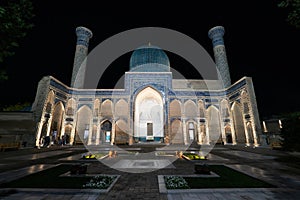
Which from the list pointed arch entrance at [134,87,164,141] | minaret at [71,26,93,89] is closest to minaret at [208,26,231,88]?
pointed arch entrance at [134,87,164,141]

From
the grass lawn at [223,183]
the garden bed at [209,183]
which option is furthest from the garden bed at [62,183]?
the grass lawn at [223,183]

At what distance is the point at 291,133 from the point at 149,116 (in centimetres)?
2109

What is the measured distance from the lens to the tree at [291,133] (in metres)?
11.7

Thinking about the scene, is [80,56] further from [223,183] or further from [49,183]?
[223,183]

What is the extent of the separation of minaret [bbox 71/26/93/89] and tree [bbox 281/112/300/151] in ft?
91.1

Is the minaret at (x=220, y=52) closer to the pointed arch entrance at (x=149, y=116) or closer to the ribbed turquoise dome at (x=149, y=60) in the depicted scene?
the ribbed turquoise dome at (x=149, y=60)

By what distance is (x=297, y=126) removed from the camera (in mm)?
11688

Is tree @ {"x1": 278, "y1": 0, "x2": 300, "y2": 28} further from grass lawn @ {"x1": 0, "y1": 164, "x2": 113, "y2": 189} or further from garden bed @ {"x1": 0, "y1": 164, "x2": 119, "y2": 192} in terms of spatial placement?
grass lawn @ {"x1": 0, "y1": 164, "x2": 113, "y2": 189}

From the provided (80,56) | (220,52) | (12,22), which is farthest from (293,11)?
(80,56)

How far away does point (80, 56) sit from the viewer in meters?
28.3

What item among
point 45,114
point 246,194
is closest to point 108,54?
point 45,114

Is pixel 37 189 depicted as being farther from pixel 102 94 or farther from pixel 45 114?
pixel 102 94

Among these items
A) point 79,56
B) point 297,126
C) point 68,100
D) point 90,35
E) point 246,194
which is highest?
point 90,35

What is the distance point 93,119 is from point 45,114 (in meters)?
6.92
